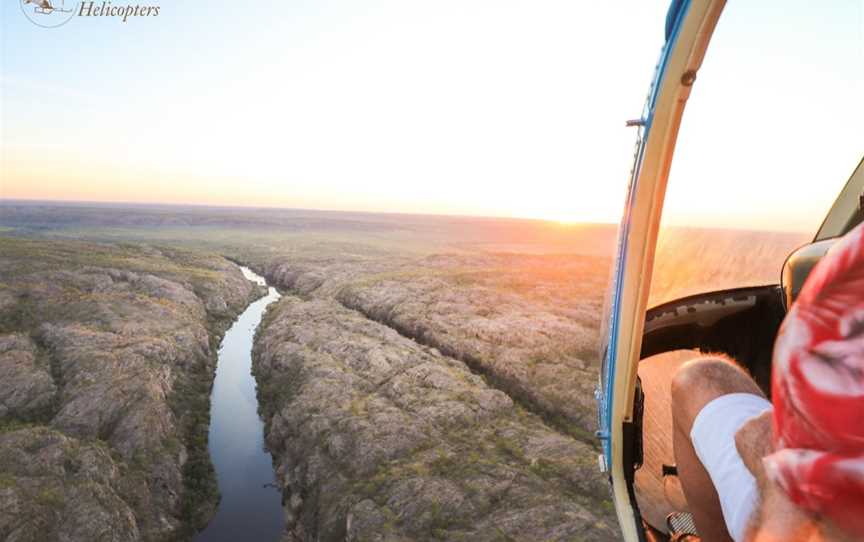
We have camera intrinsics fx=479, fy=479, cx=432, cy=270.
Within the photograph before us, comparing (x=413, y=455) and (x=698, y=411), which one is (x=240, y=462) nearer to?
(x=413, y=455)

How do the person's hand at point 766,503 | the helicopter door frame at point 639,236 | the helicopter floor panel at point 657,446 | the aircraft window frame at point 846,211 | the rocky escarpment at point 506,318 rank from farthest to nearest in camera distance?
the rocky escarpment at point 506,318, the helicopter floor panel at point 657,446, the aircraft window frame at point 846,211, the helicopter door frame at point 639,236, the person's hand at point 766,503

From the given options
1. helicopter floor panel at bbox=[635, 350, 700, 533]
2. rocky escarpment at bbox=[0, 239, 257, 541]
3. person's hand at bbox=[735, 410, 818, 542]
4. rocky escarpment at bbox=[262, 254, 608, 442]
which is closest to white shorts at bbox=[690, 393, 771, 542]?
person's hand at bbox=[735, 410, 818, 542]

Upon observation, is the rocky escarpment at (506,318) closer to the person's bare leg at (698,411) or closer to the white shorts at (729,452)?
the person's bare leg at (698,411)

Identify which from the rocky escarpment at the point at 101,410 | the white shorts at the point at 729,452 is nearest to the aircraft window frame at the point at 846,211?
the white shorts at the point at 729,452

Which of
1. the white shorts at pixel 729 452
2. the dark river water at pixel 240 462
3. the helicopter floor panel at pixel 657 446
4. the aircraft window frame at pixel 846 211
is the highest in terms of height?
the aircraft window frame at pixel 846 211

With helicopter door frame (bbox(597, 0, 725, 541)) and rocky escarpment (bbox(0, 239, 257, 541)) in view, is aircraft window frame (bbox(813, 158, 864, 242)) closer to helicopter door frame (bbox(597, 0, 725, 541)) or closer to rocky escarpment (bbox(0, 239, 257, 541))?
helicopter door frame (bbox(597, 0, 725, 541))

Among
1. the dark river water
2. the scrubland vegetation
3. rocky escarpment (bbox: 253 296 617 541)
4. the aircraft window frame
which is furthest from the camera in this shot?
the dark river water

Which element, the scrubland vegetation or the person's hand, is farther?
the scrubland vegetation
